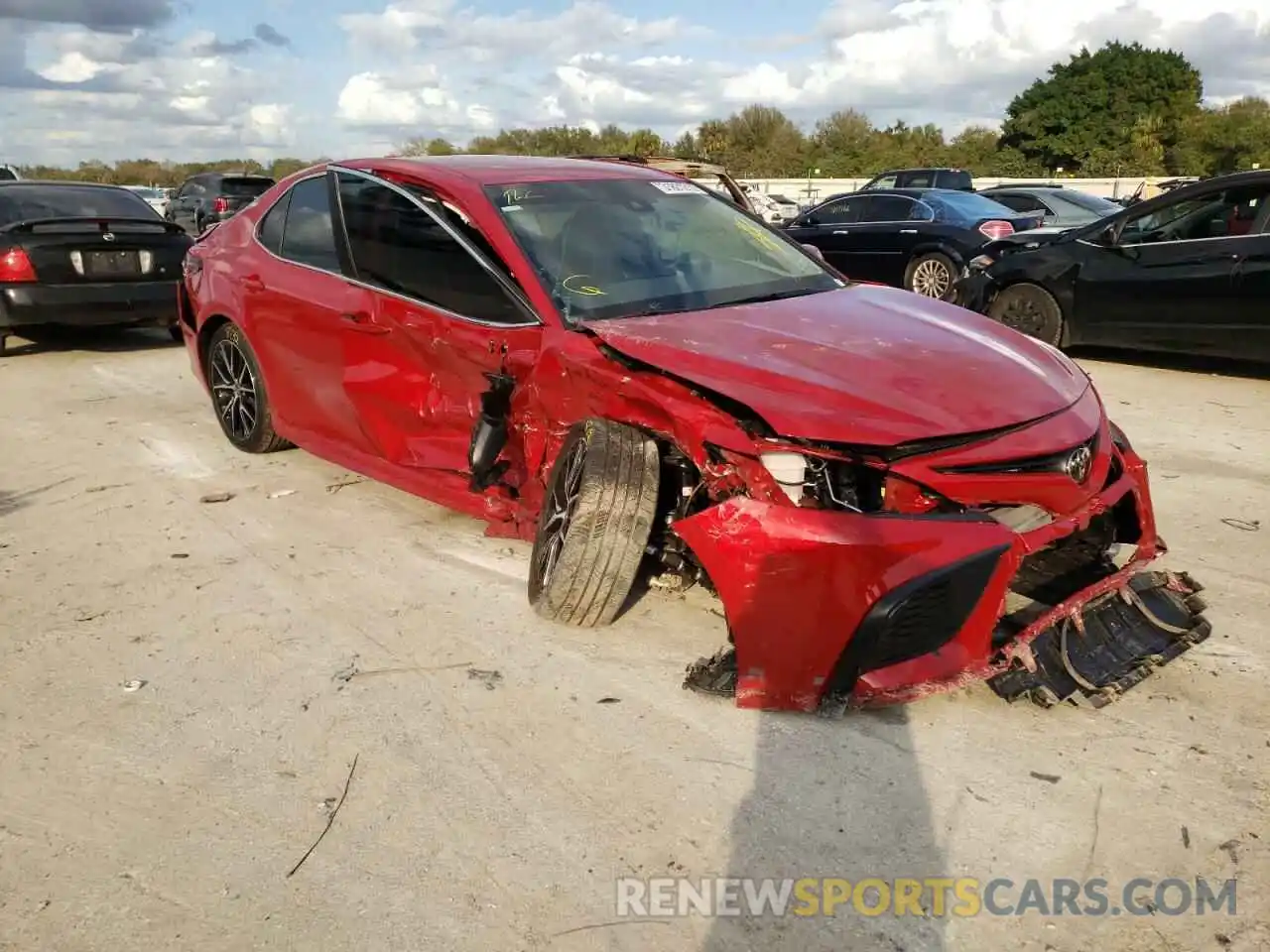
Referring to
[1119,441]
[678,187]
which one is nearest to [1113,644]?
[1119,441]

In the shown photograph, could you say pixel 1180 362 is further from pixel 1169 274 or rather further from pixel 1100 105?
pixel 1100 105

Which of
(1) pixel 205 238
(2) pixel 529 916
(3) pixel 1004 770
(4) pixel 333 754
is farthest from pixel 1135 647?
(1) pixel 205 238

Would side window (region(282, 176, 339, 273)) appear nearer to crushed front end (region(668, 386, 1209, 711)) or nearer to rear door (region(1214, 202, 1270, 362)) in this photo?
crushed front end (region(668, 386, 1209, 711))

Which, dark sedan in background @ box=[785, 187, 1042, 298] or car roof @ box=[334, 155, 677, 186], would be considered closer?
car roof @ box=[334, 155, 677, 186]

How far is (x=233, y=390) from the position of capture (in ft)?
18.9

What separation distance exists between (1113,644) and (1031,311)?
20.6ft

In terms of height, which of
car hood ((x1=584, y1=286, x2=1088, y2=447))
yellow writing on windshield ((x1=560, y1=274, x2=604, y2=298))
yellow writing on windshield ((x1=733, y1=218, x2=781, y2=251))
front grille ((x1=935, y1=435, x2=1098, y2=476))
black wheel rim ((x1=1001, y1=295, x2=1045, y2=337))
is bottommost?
black wheel rim ((x1=1001, y1=295, x2=1045, y2=337))

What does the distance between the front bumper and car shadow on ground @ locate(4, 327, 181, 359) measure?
328 inches

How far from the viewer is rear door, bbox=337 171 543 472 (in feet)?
12.8

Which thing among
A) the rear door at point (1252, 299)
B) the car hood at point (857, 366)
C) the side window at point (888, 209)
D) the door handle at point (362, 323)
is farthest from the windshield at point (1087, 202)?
the door handle at point (362, 323)

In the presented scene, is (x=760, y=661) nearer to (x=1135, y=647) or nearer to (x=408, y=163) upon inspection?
(x=1135, y=647)

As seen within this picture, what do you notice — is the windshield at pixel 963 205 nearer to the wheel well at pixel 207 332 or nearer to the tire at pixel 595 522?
the wheel well at pixel 207 332

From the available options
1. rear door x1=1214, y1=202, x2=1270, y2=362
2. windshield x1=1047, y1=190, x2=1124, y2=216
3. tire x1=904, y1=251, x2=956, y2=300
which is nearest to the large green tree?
windshield x1=1047, y1=190, x2=1124, y2=216

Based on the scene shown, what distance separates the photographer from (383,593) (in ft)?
13.2
